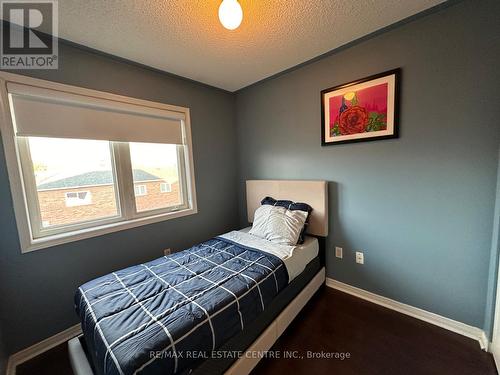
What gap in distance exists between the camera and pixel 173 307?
1.13 meters

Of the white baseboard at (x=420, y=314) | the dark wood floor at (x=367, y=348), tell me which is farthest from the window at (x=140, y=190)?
the white baseboard at (x=420, y=314)

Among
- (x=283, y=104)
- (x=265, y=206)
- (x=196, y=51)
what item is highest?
(x=196, y=51)

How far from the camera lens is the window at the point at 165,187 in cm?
237

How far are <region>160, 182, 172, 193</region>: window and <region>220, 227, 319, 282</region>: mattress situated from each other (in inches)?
36.4

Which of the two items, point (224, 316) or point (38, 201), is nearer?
point (224, 316)

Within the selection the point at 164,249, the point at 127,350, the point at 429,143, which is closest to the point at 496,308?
the point at 429,143

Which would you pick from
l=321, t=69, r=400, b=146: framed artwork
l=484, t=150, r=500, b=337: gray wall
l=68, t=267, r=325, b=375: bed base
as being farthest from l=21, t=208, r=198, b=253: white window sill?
l=484, t=150, r=500, b=337: gray wall

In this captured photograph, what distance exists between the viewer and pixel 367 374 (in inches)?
50.3

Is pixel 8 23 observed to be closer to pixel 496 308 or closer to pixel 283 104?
pixel 283 104

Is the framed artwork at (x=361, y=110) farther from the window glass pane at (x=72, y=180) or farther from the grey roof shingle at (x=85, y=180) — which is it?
the window glass pane at (x=72, y=180)

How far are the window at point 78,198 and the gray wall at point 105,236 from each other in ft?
1.12

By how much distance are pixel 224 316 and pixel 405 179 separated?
5.83ft

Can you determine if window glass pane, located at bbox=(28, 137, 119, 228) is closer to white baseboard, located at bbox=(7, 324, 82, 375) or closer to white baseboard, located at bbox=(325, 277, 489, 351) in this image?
white baseboard, located at bbox=(7, 324, 82, 375)

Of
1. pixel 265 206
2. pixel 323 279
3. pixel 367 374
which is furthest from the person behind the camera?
pixel 265 206
